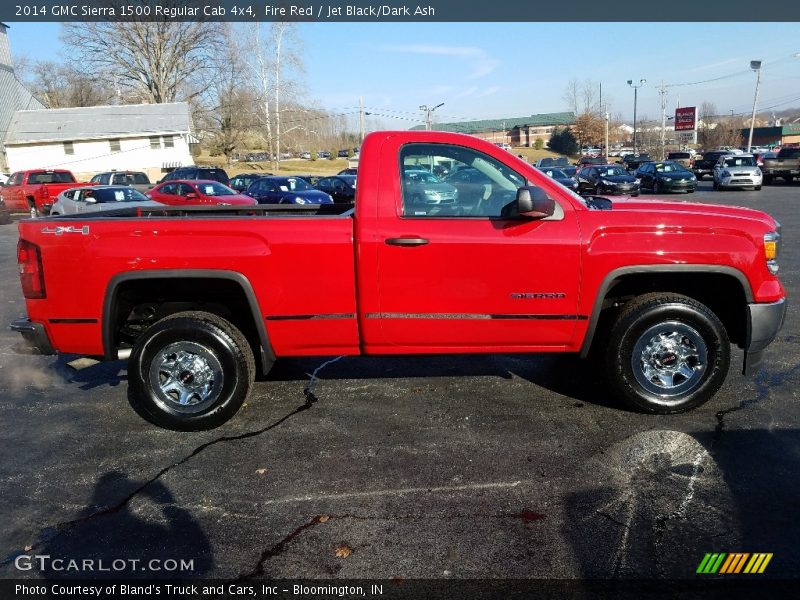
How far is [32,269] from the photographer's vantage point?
13.6 ft

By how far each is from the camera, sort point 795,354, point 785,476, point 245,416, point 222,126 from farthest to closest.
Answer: point 222,126 → point 795,354 → point 245,416 → point 785,476

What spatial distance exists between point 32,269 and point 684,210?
4.57 m

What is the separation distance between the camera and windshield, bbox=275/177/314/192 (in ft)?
72.3

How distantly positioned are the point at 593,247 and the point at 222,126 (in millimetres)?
58567

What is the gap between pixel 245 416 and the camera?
458 cm

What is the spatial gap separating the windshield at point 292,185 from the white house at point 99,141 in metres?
25.6

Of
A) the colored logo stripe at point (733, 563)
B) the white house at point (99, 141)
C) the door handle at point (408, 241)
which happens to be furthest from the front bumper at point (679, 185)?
the white house at point (99, 141)

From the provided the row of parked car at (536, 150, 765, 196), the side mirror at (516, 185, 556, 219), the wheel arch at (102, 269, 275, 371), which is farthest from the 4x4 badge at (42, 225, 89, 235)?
the row of parked car at (536, 150, 765, 196)

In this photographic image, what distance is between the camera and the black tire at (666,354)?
417 centimetres

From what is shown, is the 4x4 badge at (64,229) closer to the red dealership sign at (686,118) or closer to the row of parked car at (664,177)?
the row of parked car at (664,177)

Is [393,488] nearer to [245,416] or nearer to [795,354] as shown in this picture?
[245,416]

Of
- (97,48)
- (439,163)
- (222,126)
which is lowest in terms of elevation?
(439,163)

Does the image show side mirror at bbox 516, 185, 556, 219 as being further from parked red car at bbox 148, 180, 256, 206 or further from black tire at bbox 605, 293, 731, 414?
parked red car at bbox 148, 180, 256, 206

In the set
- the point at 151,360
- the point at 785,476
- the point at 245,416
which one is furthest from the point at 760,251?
the point at 151,360
